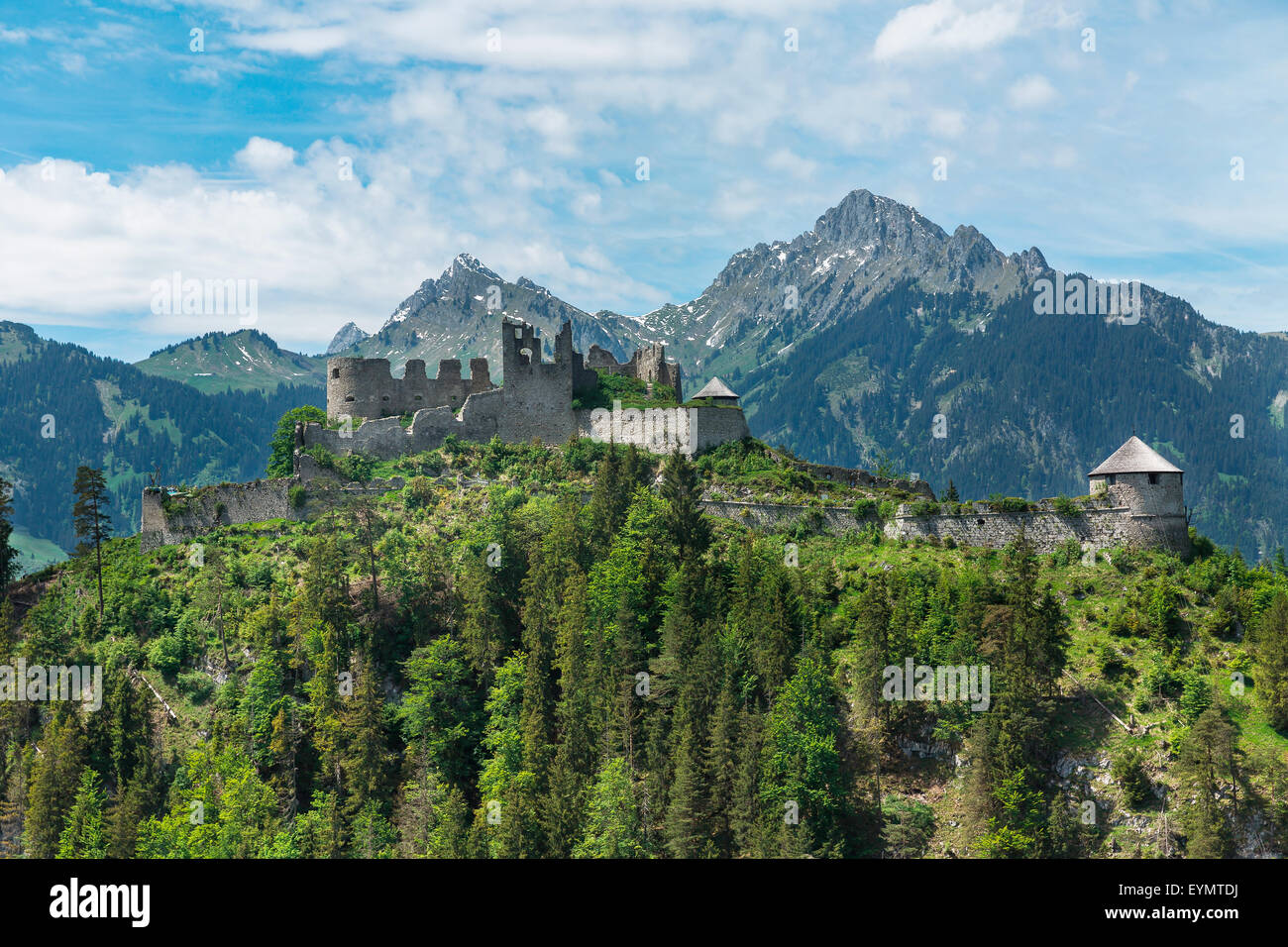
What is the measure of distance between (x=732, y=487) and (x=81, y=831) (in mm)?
44441

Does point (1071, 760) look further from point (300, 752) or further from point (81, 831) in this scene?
point (81, 831)

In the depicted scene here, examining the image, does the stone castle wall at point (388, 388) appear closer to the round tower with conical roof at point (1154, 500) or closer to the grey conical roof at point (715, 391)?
the grey conical roof at point (715, 391)

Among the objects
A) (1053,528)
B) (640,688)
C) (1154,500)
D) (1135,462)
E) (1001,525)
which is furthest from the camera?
(1001,525)

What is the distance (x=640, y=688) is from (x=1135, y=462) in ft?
102

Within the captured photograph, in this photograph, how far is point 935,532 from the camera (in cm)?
7294

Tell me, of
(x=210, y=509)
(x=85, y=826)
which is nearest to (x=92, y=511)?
(x=210, y=509)

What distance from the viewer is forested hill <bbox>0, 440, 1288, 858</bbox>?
55594 mm

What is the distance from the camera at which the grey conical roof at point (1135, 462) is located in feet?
221

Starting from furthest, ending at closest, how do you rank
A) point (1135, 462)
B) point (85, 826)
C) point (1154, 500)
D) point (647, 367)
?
point (647, 367) < point (1135, 462) < point (85, 826) < point (1154, 500)

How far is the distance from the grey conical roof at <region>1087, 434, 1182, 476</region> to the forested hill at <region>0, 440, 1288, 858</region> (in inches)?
194

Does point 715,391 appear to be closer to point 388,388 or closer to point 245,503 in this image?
point 388,388

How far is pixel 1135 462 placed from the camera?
68188 mm

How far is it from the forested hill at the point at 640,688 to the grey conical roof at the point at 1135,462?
492 cm

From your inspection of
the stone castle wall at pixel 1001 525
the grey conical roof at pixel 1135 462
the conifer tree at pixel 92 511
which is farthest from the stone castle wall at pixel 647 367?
the conifer tree at pixel 92 511
